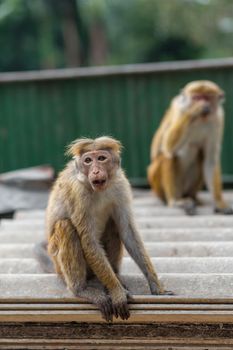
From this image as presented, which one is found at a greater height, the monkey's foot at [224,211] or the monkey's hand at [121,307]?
the monkey's hand at [121,307]

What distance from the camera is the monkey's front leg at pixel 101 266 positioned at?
15.2ft

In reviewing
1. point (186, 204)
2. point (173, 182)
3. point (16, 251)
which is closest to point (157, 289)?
point (16, 251)

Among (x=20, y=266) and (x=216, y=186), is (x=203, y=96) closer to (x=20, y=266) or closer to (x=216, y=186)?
(x=216, y=186)

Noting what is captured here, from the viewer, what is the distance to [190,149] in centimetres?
857

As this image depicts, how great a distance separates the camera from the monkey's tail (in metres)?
5.48

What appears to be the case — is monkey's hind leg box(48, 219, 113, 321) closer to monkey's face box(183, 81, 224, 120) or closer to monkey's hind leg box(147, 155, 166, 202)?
monkey's face box(183, 81, 224, 120)

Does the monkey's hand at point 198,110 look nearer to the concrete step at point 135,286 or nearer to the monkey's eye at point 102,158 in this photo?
the concrete step at point 135,286

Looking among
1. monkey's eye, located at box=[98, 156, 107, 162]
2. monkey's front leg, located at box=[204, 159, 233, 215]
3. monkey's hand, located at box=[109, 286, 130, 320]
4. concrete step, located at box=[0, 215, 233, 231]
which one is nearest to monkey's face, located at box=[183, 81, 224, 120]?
monkey's front leg, located at box=[204, 159, 233, 215]

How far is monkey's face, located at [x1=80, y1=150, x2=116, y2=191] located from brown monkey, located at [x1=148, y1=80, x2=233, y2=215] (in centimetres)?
330

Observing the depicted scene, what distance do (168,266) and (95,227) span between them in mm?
946

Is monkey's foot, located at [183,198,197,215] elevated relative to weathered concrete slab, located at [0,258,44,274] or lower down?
lower down

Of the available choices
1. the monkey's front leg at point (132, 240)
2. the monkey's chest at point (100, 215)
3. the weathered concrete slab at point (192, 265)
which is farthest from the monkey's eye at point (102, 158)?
the weathered concrete slab at point (192, 265)

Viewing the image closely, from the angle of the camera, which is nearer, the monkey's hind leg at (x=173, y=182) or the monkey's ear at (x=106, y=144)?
the monkey's ear at (x=106, y=144)

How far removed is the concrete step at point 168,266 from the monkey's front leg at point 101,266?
79 cm
